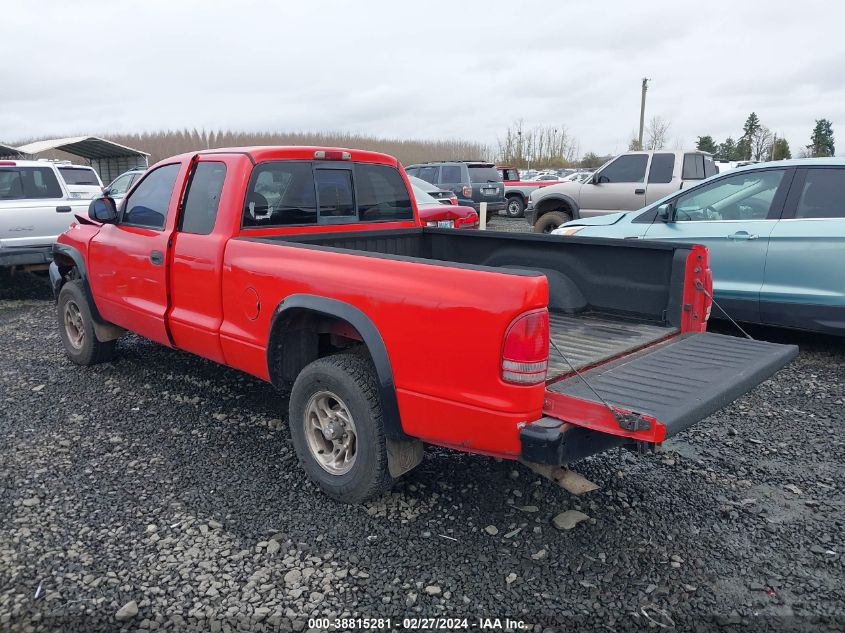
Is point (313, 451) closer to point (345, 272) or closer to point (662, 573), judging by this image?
point (345, 272)

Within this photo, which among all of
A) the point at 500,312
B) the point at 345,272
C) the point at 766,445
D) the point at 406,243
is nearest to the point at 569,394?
the point at 500,312

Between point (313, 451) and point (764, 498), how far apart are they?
240cm

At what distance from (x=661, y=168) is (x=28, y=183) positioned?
10.7 m

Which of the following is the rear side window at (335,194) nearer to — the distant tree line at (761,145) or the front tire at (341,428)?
the front tire at (341,428)

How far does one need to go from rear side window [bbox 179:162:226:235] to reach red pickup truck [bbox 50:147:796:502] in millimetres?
15

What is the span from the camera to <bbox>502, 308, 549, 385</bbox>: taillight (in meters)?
2.63

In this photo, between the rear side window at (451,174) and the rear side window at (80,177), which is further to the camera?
the rear side window at (451,174)

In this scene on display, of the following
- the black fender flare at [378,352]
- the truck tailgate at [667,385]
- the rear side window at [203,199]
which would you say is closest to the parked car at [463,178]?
the rear side window at [203,199]

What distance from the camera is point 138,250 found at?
15.5ft

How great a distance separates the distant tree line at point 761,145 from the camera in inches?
2058

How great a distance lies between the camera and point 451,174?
17938 millimetres

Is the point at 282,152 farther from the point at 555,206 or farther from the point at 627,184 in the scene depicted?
the point at 555,206

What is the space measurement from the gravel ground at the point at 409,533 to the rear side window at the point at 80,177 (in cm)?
1121

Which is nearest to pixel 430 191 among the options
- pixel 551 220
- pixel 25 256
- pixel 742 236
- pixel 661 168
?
pixel 551 220
